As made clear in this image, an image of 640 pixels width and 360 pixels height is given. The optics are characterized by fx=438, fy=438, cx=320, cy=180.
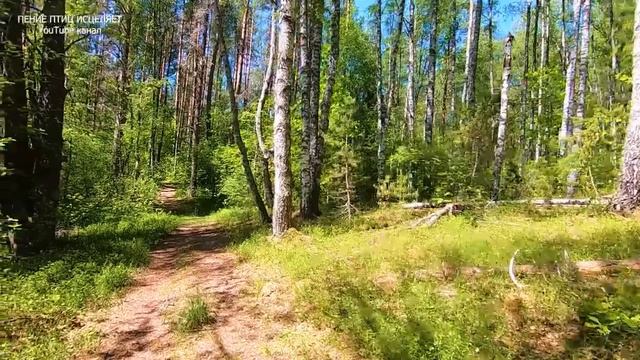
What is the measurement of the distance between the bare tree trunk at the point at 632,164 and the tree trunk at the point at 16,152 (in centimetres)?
1102

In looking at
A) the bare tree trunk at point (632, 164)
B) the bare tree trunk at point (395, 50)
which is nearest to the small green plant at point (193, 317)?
the bare tree trunk at point (632, 164)

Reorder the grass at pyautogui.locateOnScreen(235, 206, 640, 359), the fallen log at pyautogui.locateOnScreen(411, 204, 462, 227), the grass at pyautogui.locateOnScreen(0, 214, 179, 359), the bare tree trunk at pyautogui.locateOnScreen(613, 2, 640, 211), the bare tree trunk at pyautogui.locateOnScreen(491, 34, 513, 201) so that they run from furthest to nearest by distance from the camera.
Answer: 1. the bare tree trunk at pyautogui.locateOnScreen(491, 34, 513, 201)
2. the fallen log at pyautogui.locateOnScreen(411, 204, 462, 227)
3. the bare tree trunk at pyautogui.locateOnScreen(613, 2, 640, 211)
4. the grass at pyautogui.locateOnScreen(0, 214, 179, 359)
5. the grass at pyautogui.locateOnScreen(235, 206, 640, 359)

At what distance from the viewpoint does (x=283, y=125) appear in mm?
9766

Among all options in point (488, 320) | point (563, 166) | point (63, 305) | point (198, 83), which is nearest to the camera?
point (488, 320)

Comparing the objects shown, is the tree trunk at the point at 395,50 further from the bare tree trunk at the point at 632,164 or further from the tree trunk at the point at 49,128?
the tree trunk at the point at 49,128

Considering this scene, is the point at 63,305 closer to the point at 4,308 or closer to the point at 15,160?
the point at 4,308

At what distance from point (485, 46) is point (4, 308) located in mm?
36403

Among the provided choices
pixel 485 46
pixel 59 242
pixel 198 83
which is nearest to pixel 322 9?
pixel 59 242

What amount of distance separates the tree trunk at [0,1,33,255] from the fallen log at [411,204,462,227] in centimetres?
817

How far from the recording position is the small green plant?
225 inches

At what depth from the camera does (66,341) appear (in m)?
5.42

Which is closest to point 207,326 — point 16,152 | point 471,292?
point 471,292

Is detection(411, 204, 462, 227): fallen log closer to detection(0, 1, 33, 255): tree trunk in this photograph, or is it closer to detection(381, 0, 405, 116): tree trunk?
detection(0, 1, 33, 255): tree trunk

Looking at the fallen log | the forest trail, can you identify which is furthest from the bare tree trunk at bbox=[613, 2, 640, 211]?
the forest trail
